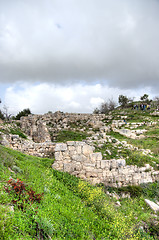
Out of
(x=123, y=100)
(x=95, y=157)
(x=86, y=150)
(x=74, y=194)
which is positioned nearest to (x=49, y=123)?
(x=86, y=150)

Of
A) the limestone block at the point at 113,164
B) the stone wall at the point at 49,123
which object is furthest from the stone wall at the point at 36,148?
the stone wall at the point at 49,123

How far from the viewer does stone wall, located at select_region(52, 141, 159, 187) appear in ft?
30.1

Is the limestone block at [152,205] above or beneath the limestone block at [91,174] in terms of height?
beneath

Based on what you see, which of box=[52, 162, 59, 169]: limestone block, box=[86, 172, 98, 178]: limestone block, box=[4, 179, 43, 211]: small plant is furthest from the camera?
box=[86, 172, 98, 178]: limestone block

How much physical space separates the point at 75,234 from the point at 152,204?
5733mm

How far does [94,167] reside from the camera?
9.28 metres

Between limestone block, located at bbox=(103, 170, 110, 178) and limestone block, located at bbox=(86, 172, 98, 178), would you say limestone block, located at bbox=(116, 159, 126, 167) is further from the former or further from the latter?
limestone block, located at bbox=(86, 172, 98, 178)

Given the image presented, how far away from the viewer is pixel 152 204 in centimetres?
752

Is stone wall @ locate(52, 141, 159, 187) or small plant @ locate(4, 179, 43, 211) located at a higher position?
small plant @ locate(4, 179, 43, 211)

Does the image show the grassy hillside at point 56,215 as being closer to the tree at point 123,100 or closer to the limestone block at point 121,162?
the limestone block at point 121,162

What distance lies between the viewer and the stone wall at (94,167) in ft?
30.1

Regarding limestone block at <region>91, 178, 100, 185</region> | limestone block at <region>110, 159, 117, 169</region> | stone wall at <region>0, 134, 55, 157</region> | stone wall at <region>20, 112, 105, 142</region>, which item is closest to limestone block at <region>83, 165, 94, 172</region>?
limestone block at <region>91, 178, 100, 185</region>

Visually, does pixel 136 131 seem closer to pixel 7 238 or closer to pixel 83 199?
pixel 83 199

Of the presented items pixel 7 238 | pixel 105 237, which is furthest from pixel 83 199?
pixel 7 238
